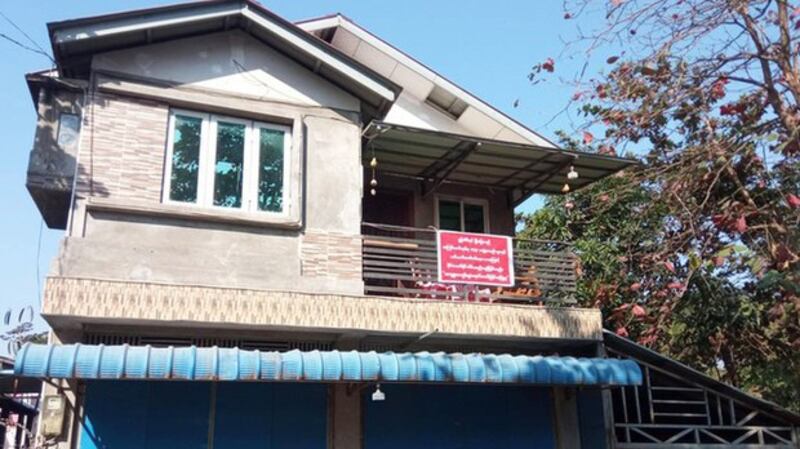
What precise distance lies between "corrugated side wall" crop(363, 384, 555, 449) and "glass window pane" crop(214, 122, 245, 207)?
3027 millimetres

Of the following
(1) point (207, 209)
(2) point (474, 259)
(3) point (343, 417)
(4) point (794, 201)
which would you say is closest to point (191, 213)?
(1) point (207, 209)

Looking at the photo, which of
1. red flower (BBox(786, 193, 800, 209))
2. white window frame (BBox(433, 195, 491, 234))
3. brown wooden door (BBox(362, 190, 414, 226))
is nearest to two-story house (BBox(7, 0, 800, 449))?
brown wooden door (BBox(362, 190, 414, 226))

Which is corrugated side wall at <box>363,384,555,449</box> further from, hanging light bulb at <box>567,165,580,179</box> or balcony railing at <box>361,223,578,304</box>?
hanging light bulb at <box>567,165,580,179</box>

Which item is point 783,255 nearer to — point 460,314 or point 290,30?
point 460,314

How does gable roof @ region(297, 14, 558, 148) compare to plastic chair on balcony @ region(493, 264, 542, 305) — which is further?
gable roof @ region(297, 14, 558, 148)

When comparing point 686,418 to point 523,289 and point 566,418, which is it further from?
point 523,289

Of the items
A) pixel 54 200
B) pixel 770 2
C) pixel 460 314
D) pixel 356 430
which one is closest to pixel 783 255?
pixel 770 2

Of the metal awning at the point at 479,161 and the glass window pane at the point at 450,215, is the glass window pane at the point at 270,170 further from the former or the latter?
the glass window pane at the point at 450,215

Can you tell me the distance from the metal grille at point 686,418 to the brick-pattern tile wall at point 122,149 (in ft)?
22.6

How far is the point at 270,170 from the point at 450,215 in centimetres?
398

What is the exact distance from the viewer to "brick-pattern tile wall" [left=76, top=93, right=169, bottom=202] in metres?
8.20

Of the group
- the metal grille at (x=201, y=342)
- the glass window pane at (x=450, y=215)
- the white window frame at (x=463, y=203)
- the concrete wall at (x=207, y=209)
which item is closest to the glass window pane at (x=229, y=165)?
the concrete wall at (x=207, y=209)

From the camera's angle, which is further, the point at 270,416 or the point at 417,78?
the point at 417,78

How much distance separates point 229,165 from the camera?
346 inches
